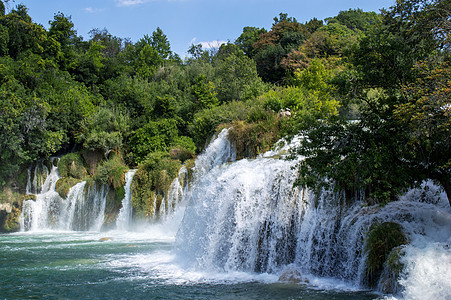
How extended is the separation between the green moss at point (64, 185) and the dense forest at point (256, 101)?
1.44 m

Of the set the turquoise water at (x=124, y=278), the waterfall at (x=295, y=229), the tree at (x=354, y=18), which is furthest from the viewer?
the tree at (x=354, y=18)

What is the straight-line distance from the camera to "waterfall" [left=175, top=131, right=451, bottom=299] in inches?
317

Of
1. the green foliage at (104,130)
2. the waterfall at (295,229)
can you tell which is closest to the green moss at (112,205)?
the green foliage at (104,130)

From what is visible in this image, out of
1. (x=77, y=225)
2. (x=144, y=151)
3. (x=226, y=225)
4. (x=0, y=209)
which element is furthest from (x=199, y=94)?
(x=226, y=225)

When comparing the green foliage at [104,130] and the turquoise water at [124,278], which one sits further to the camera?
the green foliage at [104,130]

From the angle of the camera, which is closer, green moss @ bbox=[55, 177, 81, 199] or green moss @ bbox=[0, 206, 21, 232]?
green moss @ bbox=[0, 206, 21, 232]

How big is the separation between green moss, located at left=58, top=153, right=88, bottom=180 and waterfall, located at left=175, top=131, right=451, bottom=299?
1327 cm

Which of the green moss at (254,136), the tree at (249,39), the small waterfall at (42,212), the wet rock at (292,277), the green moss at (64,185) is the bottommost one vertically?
the wet rock at (292,277)

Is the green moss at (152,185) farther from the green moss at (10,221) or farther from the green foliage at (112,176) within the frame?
the green moss at (10,221)

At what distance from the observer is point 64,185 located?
73.3ft

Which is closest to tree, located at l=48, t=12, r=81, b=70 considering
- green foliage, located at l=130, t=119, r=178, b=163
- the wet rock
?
green foliage, located at l=130, t=119, r=178, b=163

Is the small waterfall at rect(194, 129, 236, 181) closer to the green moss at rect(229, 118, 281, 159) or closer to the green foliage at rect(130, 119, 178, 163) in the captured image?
the green moss at rect(229, 118, 281, 159)

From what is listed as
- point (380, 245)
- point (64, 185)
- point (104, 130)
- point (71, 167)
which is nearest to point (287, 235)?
point (380, 245)

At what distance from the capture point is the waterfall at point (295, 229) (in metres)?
8.06
